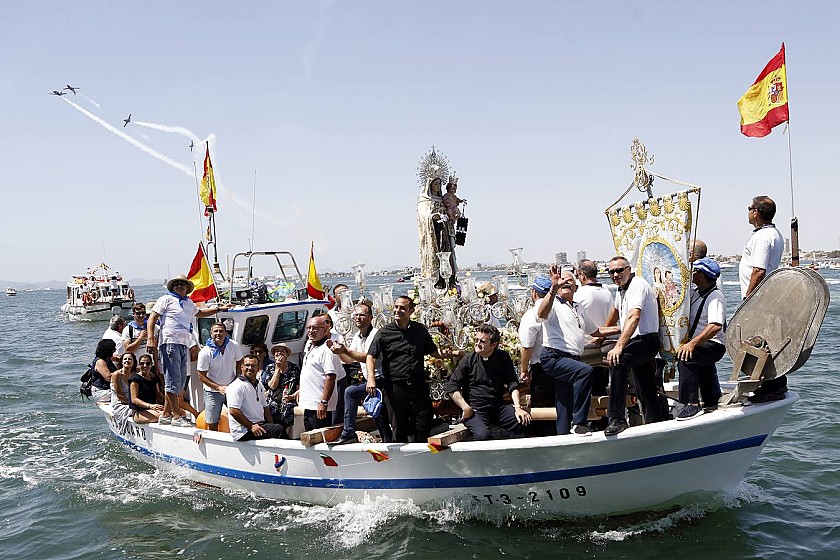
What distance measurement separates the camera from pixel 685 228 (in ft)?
21.2

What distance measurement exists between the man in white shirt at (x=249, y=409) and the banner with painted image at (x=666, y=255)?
4.71m

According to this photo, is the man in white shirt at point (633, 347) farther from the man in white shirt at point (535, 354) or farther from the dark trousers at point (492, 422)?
the dark trousers at point (492, 422)

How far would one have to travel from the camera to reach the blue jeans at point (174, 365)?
9.05 metres

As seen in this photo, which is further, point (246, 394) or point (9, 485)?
point (9, 485)

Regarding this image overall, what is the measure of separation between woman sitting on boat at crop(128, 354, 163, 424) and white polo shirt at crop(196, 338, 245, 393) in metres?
1.76

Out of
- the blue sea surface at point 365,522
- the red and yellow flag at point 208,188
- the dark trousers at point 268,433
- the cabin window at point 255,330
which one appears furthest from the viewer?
the red and yellow flag at point 208,188

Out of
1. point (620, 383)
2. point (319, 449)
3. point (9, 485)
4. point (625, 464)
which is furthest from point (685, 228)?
point (9, 485)

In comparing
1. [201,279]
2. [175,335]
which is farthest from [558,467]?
[201,279]

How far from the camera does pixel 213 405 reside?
8719 mm

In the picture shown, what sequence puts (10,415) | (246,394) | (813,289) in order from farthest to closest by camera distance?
(10,415), (246,394), (813,289)

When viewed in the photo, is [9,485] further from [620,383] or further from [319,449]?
[620,383]

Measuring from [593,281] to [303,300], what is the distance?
15.8 feet

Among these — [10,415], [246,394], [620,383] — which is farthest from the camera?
[10,415]

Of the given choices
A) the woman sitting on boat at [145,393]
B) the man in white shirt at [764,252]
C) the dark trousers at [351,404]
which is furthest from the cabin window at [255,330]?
the man in white shirt at [764,252]
